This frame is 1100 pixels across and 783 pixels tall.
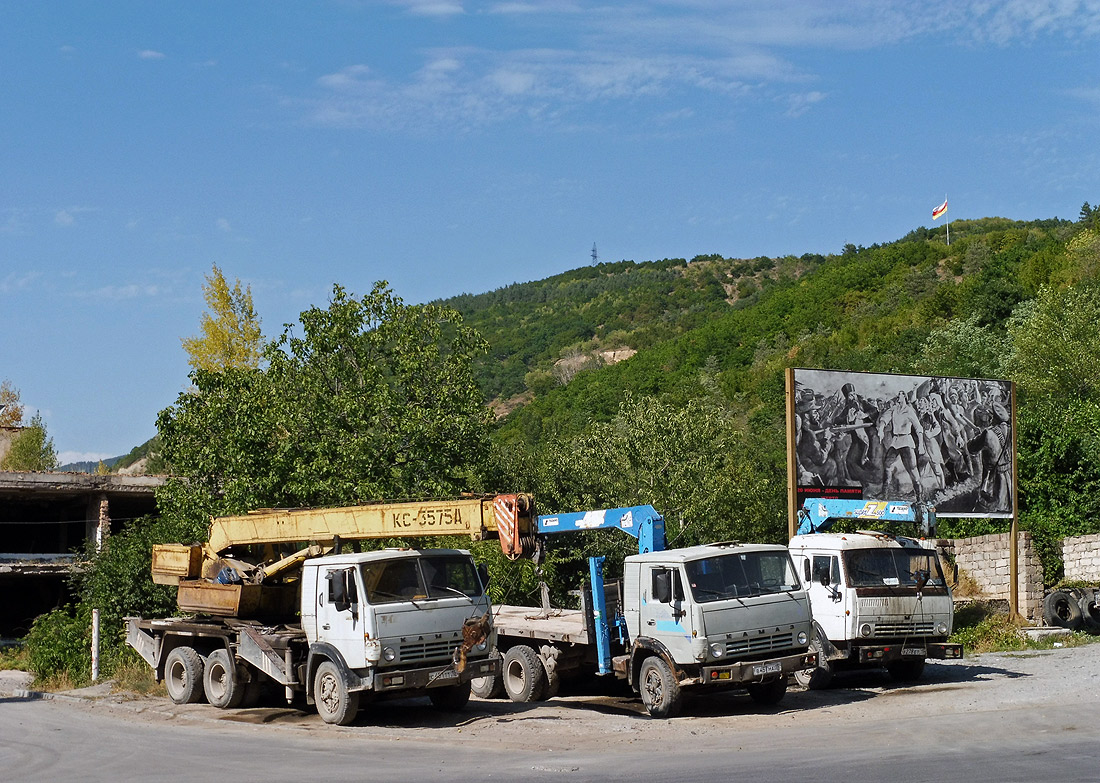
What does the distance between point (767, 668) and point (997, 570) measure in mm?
16152

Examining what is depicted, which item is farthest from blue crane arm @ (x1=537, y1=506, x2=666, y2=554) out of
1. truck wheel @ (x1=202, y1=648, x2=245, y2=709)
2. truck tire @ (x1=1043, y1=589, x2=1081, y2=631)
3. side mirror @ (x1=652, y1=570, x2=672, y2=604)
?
truck tire @ (x1=1043, y1=589, x2=1081, y2=631)

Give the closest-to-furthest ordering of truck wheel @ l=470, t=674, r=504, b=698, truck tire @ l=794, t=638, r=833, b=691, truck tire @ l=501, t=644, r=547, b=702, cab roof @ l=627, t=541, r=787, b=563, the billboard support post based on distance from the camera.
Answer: cab roof @ l=627, t=541, r=787, b=563
truck tire @ l=501, t=644, r=547, b=702
truck tire @ l=794, t=638, r=833, b=691
truck wheel @ l=470, t=674, r=504, b=698
the billboard support post

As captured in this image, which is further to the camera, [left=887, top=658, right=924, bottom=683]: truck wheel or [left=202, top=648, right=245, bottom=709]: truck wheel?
[left=887, top=658, right=924, bottom=683]: truck wheel

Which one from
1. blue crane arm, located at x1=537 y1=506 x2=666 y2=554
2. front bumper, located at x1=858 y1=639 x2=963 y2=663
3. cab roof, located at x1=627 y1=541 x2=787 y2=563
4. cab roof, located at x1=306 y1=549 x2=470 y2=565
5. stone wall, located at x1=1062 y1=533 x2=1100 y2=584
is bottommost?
front bumper, located at x1=858 y1=639 x2=963 y2=663

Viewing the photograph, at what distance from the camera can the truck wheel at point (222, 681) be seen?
55.4ft

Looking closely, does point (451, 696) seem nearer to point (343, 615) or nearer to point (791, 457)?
point (343, 615)

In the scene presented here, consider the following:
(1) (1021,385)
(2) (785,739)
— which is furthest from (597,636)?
(1) (1021,385)

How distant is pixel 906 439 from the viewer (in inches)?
1052

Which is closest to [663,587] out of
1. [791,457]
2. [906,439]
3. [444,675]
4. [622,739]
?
Result: [622,739]

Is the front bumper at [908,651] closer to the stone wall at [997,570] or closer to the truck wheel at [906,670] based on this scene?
the truck wheel at [906,670]

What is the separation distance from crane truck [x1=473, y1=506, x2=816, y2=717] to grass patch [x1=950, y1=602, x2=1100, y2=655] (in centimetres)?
846

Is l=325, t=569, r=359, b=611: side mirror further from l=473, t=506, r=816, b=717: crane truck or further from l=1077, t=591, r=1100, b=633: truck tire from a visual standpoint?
l=1077, t=591, r=1100, b=633: truck tire

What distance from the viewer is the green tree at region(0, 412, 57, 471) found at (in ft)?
189

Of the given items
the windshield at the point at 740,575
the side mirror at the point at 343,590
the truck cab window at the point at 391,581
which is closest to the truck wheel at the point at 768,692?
the windshield at the point at 740,575
